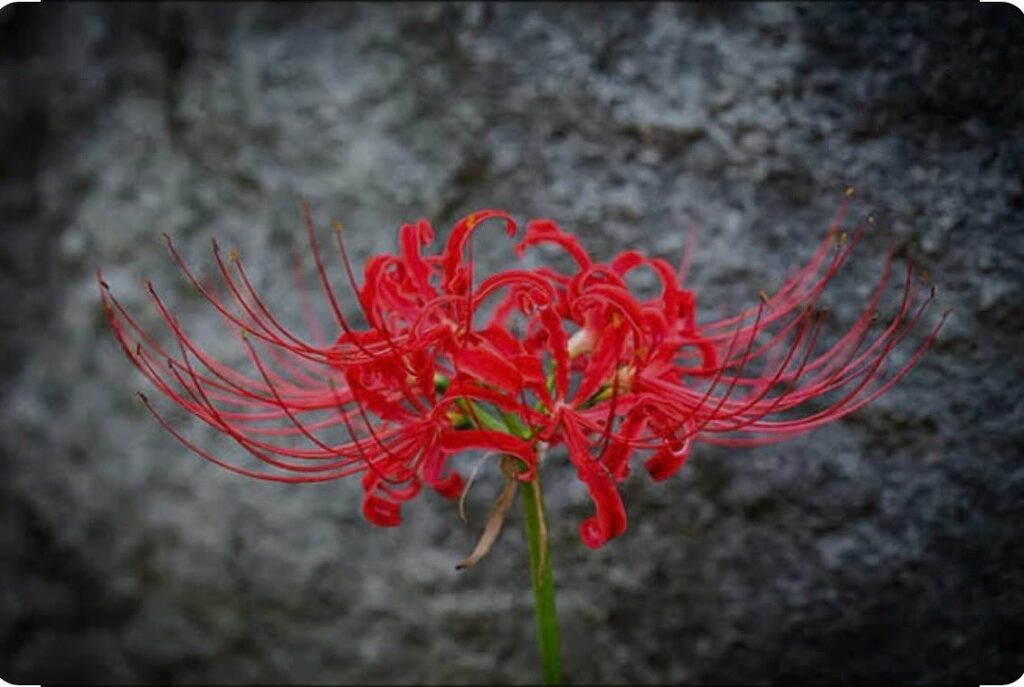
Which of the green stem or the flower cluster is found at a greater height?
the flower cluster

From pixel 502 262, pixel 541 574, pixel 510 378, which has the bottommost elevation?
pixel 541 574

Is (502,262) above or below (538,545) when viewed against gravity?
above

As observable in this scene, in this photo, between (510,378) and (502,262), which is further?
(502,262)

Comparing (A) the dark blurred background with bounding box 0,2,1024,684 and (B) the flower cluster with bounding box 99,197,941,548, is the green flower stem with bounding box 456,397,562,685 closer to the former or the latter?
(B) the flower cluster with bounding box 99,197,941,548

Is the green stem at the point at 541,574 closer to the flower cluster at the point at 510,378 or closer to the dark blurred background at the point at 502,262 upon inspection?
the flower cluster at the point at 510,378

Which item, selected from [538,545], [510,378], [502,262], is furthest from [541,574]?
[502,262]

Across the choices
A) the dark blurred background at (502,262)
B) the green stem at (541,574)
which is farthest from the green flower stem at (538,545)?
the dark blurred background at (502,262)

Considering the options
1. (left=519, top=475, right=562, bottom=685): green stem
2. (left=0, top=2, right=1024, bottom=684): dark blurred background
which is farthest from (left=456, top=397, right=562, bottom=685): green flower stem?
(left=0, top=2, right=1024, bottom=684): dark blurred background

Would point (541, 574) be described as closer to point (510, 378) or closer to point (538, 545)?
point (538, 545)
